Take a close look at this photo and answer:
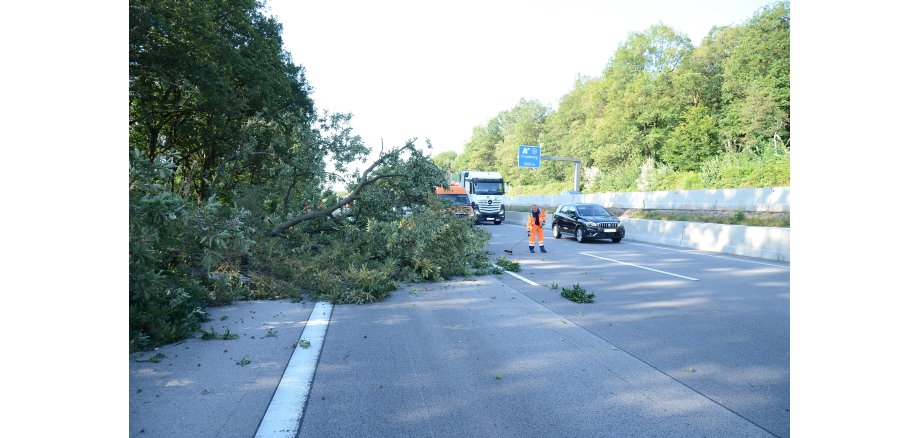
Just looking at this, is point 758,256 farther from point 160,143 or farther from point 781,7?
point 781,7

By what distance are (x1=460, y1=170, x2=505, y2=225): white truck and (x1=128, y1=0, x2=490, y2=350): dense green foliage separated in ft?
62.8

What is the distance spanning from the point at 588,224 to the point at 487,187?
54.9 feet

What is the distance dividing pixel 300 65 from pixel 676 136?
111 feet

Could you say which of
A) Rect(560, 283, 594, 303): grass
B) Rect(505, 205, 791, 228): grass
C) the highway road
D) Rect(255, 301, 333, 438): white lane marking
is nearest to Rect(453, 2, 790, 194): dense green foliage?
Rect(505, 205, 791, 228): grass

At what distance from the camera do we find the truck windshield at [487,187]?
125 feet

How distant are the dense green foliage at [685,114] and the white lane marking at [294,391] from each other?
26.8 m

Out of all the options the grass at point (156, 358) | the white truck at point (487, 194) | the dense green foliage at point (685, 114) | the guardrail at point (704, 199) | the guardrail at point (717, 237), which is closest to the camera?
the grass at point (156, 358)

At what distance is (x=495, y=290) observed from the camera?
1057 centimetres

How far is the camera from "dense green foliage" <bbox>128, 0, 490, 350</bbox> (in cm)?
634

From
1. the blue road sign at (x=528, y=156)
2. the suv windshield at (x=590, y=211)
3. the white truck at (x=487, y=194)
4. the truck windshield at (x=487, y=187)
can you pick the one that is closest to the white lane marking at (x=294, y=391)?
Answer: the suv windshield at (x=590, y=211)

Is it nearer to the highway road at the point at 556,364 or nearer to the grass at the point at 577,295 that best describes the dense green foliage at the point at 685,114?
the grass at the point at 577,295

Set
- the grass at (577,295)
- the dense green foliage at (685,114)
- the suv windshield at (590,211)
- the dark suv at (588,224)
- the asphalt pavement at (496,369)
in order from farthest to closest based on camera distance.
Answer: the dense green foliage at (685,114) → the suv windshield at (590,211) → the dark suv at (588,224) → the grass at (577,295) → the asphalt pavement at (496,369)

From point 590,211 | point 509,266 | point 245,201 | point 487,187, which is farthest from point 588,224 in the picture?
point 487,187
